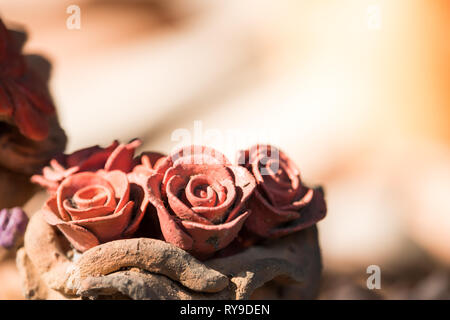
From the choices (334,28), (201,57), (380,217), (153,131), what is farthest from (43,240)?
(334,28)

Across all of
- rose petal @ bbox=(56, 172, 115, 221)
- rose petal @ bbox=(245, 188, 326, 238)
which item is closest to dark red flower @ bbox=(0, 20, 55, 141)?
rose petal @ bbox=(56, 172, 115, 221)

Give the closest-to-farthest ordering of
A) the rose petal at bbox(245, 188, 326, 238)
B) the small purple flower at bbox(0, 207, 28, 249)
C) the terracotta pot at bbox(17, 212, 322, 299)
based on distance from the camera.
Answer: the terracotta pot at bbox(17, 212, 322, 299) → the rose petal at bbox(245, 188, 326, 238) → the small purple flower at bbox(0, 207, 28, 249)

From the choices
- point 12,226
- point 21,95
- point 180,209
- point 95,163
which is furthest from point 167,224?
point 21,95

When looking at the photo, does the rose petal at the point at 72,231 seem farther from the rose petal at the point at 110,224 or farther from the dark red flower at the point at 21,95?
the dark red flower at the point at 21,95

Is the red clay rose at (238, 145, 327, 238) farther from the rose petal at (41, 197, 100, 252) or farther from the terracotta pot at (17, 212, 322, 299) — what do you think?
the rose petal at (41, 197, 100, 252)

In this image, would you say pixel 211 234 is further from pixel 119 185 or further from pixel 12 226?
pixel 12 226
